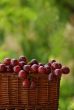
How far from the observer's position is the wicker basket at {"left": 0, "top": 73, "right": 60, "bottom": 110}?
4.46ft

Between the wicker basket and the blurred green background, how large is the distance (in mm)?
2399

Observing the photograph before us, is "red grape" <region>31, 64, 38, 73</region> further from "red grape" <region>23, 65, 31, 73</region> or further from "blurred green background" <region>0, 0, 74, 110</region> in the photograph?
"blurred green background" <region>0, 0, 74, 110</region>

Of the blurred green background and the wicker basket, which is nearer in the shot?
the wicker basket

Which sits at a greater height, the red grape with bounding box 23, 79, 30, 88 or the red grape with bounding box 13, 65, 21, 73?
the red grape with bounding box 13, 65, 21, 73

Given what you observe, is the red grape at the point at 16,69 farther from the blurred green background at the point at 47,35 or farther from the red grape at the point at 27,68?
the blurred green background at the point at 47,35

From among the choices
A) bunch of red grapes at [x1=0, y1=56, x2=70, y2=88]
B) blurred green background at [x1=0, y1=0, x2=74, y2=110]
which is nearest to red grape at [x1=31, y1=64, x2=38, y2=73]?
bunch of red grapes at [x1=0, y1=56, x2=70, y2=88]

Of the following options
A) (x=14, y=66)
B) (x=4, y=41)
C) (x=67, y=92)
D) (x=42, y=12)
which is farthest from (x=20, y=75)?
(x=4, y=41)

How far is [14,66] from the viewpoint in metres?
1.37

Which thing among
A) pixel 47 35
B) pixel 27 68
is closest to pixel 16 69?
pixel 27 68

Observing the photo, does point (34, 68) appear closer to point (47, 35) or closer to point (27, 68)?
point (27, 68)

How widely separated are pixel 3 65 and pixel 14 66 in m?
0.03

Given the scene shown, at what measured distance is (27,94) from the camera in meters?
1.36

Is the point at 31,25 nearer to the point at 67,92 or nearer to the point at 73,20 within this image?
the point at 73,20

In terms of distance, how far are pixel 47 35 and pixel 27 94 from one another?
319 cm
